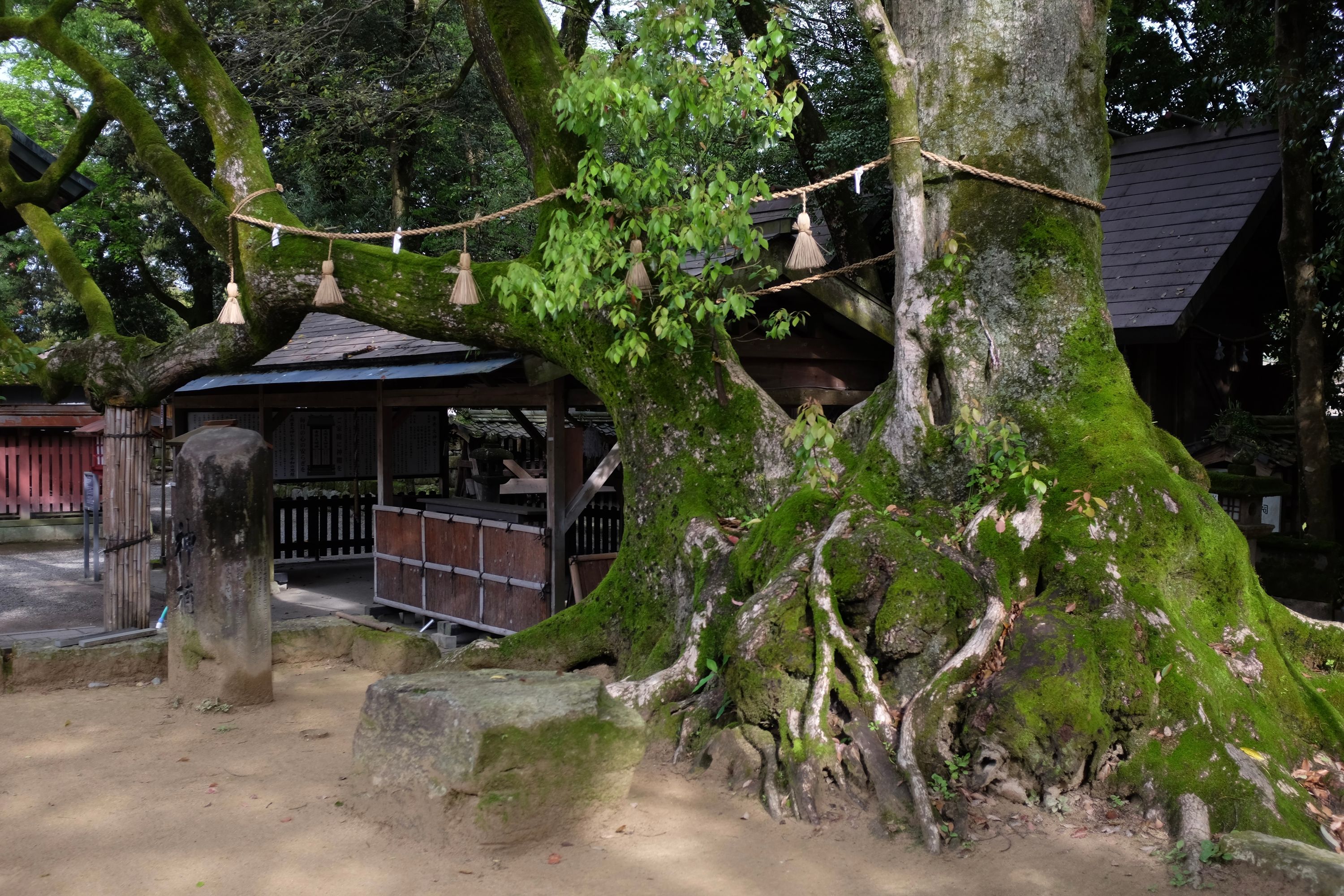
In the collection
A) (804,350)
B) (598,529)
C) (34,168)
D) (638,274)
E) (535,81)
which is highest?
(34,168)

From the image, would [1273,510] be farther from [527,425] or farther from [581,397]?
[527,425]

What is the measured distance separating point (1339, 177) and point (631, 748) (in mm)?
7926

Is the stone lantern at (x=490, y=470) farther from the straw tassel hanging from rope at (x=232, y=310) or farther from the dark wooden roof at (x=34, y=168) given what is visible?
the straw tassel hanging from rope at (x=232, y=310)

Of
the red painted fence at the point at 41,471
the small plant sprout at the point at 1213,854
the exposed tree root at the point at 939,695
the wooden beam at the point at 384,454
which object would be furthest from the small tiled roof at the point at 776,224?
the red painted fence at the point at 41,471

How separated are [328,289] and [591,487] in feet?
10.3

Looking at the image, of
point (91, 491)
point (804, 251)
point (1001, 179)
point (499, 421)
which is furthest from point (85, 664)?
point (499, 421)

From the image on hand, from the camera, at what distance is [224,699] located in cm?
725

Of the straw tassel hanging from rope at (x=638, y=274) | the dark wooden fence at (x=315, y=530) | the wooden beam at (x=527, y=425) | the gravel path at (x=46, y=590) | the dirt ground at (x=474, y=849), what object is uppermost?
the straw tassel hanging from rope at (x=638, y=274)

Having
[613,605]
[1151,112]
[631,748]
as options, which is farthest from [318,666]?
[1151,112]

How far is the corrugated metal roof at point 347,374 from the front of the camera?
379 inches

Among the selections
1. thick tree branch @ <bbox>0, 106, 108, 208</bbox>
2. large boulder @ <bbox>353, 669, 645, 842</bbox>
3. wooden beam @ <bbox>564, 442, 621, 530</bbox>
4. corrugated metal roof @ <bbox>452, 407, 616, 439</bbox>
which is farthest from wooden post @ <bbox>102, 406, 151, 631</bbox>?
corrugated metal roof @ <bbox>452, 407, 616, 439</bbox>

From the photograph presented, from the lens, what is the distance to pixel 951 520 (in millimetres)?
5648

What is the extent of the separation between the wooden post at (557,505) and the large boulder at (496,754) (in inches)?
187

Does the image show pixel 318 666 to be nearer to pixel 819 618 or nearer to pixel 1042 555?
pixel 819 618
